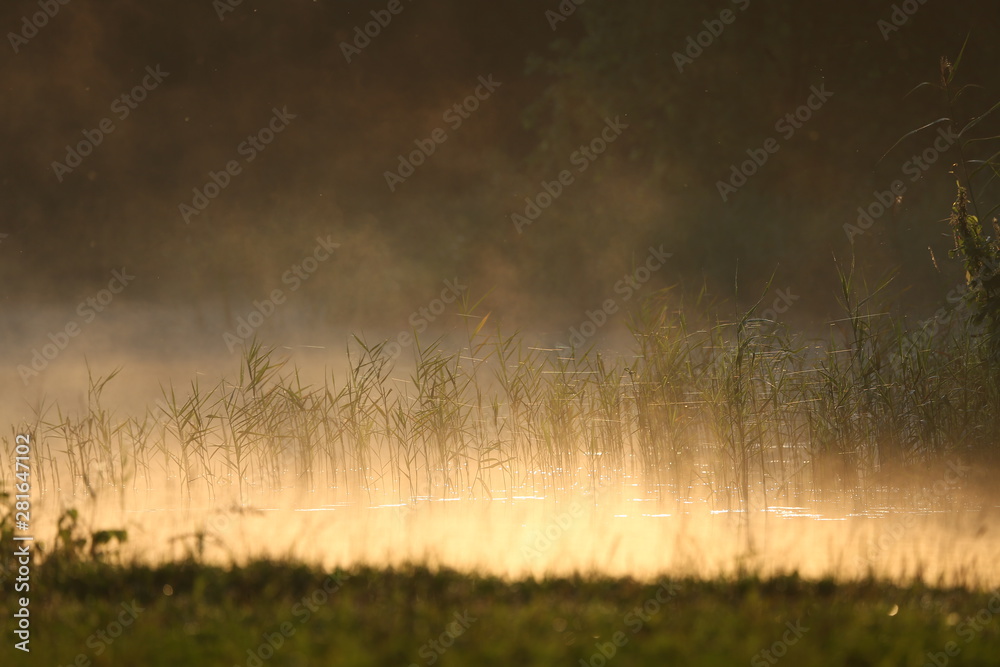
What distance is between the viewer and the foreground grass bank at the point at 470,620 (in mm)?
3594

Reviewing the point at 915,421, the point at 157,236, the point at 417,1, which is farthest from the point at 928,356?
the point at 157,236

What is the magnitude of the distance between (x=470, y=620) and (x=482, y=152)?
16.1 metres

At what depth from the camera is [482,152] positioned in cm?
1944

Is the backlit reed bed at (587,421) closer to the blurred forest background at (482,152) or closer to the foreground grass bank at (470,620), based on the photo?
the foreground grass bank at (470,620)

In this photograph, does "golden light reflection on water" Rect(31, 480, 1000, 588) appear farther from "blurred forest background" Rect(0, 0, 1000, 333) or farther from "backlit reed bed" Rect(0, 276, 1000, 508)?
"blurred forest background" Rect(0, 0, 1000, 333)

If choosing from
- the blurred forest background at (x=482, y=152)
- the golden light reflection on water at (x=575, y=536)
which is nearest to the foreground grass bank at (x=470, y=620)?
the golden light reflection on water at (x=575, y=536)

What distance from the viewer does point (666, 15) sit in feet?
48.5

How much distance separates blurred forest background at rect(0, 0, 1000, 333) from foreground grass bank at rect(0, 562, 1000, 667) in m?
8.78

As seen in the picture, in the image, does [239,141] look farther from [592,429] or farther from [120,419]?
[592,429]

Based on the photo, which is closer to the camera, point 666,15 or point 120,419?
point 120,419

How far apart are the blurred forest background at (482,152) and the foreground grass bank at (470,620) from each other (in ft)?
28.8

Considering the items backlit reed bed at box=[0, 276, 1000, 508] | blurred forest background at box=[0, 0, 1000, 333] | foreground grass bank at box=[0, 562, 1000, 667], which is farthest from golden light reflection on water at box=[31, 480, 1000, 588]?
blurred forest background at box=[0, 0, 1000, 333]

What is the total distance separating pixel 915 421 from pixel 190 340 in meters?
14.8

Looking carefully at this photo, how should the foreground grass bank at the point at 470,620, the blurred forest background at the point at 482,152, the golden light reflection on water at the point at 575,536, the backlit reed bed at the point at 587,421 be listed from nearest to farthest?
the foreground grass bank at the point at 470,620
the golden light reflection on water at the point at 575,536
the backlit reed bed at the point at 587,421
the blurred forest background at the point at 482,152
